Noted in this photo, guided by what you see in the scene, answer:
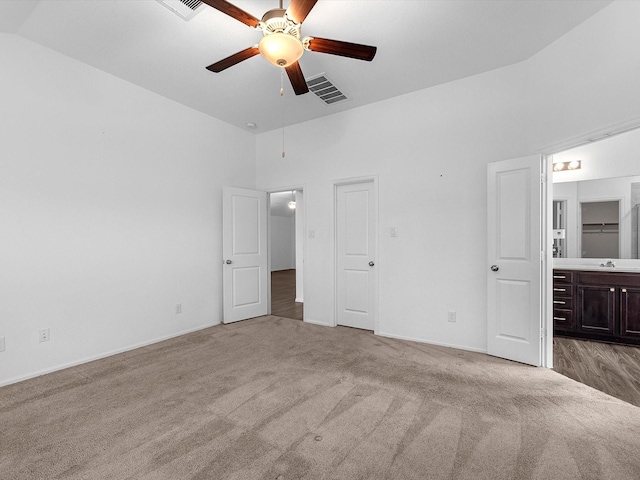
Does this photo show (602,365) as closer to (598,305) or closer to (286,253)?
(598,305)

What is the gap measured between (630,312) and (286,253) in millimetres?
10833

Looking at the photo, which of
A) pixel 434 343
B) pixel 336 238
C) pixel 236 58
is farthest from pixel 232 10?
pixel 434 343

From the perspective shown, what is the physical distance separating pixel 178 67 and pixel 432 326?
3999 millimetres

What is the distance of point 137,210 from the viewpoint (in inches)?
140

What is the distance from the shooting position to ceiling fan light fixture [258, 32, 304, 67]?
1907mm

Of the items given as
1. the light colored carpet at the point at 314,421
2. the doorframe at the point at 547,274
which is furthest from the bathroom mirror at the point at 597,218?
the light colored carpet at the point at 314,421

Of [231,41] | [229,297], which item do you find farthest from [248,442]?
[231,41]

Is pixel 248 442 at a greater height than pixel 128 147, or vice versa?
pixel 128 147

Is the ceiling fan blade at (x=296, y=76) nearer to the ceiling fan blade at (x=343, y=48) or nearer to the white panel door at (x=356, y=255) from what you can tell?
the ceiling fan blade at (x=343, y=48)

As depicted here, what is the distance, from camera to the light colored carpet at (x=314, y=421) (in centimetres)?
163

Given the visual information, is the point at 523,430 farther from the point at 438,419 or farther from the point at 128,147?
the point at 128,147

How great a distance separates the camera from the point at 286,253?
1303cm

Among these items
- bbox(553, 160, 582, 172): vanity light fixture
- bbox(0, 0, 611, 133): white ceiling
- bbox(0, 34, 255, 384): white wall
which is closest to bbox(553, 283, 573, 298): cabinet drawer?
bbox(553, 160, 582, 172): vanity light fixture

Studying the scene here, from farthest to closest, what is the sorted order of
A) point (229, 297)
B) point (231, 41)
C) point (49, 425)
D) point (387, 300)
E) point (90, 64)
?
point (229, 297)
point (387, 300)
point (90, 64)
point (231, 41)
point (49, 425)
